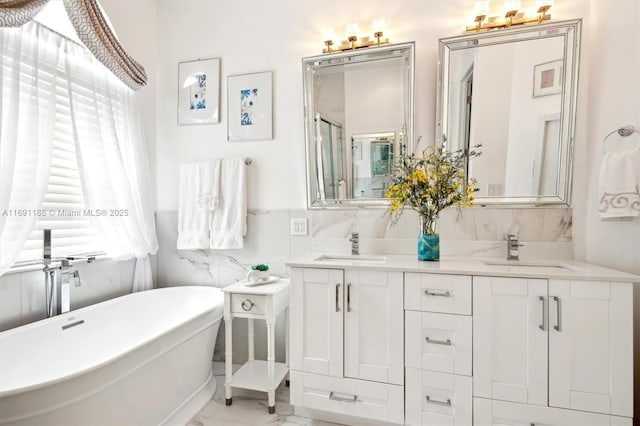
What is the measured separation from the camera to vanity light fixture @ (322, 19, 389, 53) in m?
2.04

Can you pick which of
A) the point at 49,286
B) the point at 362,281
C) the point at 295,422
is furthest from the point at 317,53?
the point at 295,422

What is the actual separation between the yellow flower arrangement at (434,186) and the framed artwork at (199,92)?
152 cm

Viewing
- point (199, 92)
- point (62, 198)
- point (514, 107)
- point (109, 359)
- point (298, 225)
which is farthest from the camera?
point (199, 92)

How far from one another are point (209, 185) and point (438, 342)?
181 centimetres

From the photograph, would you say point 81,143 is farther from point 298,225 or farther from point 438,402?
point 438,402

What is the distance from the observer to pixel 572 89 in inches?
70.0

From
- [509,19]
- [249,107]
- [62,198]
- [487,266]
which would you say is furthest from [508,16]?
[62,198]

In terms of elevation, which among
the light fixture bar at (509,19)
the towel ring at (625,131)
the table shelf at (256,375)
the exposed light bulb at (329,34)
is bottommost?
the table shelf at (256,375)

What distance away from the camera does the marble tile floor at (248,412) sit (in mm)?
1807

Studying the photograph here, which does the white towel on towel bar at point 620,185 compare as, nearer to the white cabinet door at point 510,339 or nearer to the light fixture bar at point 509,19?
the white cabinet door at point 510,339

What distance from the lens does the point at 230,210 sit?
2.33m

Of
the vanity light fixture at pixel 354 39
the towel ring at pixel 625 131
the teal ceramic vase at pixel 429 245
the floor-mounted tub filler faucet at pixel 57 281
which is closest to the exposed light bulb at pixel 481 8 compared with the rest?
the vanity light fixture at pixel 354 39

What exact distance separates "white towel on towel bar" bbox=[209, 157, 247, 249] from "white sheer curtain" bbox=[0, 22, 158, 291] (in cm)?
52

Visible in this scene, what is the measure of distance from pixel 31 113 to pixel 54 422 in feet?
4.88
